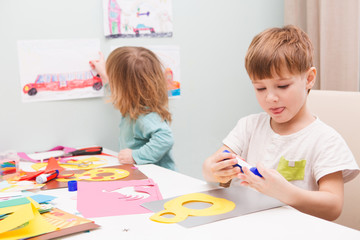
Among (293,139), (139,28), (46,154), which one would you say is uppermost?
(139,28)

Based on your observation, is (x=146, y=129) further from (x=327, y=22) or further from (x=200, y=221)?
(x=327, y=22)

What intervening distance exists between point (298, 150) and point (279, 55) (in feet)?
Result: 0.75

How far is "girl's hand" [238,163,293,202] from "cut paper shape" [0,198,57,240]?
0.38m

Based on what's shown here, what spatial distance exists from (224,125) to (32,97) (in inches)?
33.9

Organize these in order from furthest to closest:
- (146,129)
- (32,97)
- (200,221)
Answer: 1. (32,97)
2. (146,129)
3. (200,221)

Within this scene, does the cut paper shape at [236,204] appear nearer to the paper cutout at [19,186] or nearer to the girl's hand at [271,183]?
the girl's hand at [271,183]

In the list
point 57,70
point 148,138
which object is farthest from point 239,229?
point 57,70

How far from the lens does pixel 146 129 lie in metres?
1.31

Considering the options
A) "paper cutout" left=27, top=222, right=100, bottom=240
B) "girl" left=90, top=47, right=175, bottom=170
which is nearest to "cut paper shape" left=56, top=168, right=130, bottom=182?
"girl" left=90, top=47, right=175, bottom=170

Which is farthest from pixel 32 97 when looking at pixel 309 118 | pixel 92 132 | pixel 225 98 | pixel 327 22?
pixel 327 22

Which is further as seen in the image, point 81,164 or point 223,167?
point 81,164

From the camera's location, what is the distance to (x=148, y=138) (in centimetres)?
135

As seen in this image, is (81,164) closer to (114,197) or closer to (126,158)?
(126,158)

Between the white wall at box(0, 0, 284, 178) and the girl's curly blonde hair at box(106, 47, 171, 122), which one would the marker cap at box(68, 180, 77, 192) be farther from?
the white wall at box(0, 0, 284, 178)
